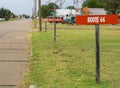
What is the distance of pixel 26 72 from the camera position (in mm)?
12586

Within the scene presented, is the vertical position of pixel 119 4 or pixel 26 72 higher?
pixel 119 4

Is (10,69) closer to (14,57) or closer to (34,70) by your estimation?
(34,70)

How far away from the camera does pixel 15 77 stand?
11.7 metres

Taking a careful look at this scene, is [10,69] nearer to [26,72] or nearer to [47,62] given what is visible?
[26,72]

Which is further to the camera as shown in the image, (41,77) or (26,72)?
(26,72)

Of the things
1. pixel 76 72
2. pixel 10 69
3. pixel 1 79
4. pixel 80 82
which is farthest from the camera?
pixel 10 69

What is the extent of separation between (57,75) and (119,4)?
4.62 m

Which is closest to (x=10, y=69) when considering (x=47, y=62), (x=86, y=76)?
(x=47, y=62)

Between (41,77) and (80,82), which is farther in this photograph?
(41,77)

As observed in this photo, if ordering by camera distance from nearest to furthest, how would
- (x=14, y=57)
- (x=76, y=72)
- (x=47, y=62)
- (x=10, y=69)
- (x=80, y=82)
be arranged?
(x=80, y=82)
(x=76, y=72)
(x=10, y=69)
(x=47, y=62)
(x=14, y=57)

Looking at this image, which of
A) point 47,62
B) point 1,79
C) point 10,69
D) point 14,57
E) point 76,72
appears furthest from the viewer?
point 14,57

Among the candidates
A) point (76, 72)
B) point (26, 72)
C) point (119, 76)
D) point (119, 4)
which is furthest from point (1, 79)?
point (119, 4)

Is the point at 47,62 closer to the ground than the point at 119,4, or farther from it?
closer to the ground

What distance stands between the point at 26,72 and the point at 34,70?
322mm
